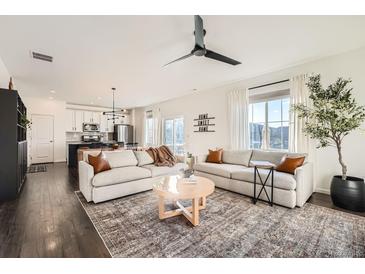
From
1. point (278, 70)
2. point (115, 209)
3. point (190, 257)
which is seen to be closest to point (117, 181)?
point (115, 209)

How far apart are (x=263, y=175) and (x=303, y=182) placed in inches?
23.4

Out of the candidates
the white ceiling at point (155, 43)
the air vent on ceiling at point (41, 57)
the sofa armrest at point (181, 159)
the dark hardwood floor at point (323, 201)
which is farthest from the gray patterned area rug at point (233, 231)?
the air vent on ceiling at point (41, 57)

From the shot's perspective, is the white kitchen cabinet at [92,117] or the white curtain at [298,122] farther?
the white kitchen cabinet at [92,117]

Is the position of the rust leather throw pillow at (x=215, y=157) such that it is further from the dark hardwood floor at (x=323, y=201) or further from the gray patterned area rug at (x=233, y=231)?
the dark hardwood floor at (x=323, y=201)

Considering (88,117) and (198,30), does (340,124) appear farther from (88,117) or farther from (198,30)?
(88,117)

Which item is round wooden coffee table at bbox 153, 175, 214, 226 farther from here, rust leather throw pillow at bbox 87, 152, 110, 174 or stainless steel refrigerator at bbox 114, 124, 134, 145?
stainless steel refrigerator at bbox 114, 124, 134, 145

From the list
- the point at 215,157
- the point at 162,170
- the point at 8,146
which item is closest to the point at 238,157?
the point at 215,157

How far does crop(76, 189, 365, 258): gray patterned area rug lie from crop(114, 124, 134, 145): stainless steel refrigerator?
A: 6.01 m

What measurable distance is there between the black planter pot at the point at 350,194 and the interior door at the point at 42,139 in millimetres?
8992

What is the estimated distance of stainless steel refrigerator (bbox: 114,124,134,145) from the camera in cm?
848

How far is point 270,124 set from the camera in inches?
164

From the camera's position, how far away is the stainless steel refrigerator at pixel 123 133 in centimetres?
848
